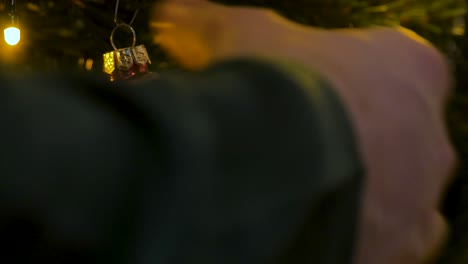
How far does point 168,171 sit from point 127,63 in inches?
13.5

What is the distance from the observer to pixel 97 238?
0.26 m

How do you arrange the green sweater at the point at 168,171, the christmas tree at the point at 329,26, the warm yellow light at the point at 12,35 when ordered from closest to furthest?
1. the green sweater at the point at 168,171
2. the christmas tree at the point at 329,26
3. the warm yellow light at the point at 12,35

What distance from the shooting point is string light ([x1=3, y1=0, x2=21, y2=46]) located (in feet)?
2.06

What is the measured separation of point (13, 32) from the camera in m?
0.63

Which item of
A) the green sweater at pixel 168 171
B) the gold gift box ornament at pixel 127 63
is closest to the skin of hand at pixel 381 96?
the green sweater at pixel 168 171

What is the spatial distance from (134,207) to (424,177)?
146 mm

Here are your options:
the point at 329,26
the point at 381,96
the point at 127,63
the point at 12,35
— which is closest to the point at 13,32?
the point at 12,35

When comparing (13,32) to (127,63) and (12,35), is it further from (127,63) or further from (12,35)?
(127,63)

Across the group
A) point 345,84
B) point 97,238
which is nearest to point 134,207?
point 97,238

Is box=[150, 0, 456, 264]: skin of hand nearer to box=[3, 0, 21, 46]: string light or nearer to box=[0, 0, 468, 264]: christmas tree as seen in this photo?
box=[0, 0, 468, 264]: christmas tree

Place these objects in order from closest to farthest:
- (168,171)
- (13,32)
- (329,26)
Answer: (168,171), (329,26), (13,32)

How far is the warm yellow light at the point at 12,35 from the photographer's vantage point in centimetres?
63

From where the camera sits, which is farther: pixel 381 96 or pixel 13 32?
pixel 13 32

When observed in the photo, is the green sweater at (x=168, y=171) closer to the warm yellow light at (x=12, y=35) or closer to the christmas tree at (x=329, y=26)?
the christmas tree at (x=329, y=26)
